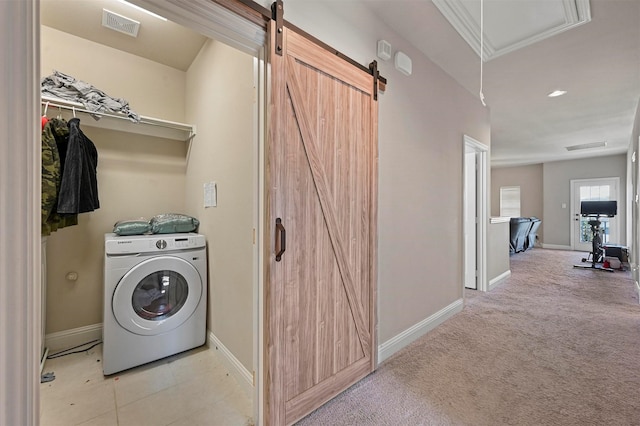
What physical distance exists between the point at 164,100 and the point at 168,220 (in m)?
1.37

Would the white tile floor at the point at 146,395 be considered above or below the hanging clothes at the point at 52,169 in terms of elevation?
below

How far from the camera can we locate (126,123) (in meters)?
2.46

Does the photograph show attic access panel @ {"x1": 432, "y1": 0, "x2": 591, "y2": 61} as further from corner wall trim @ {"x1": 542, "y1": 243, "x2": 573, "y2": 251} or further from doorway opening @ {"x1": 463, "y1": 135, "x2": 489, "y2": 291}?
corner wall trim @ {"x1": 542, "y1": 243, "x2": 573, "y2": 251}

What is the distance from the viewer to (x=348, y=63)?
70.6 inches

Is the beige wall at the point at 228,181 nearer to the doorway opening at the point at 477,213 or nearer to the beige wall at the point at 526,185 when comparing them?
the doorway opening at the point at 477,213

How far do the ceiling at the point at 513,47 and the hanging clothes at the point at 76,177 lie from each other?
0.98 metres

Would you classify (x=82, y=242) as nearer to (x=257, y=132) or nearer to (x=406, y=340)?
(x=257, y=132)

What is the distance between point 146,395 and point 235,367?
56 cm

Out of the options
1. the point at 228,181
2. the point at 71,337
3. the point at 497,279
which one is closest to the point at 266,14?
the point at 228,181

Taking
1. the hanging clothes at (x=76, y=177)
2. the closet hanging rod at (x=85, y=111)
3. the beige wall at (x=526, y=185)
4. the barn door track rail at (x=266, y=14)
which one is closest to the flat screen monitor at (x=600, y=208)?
the beige wall at (x=526, y=185)

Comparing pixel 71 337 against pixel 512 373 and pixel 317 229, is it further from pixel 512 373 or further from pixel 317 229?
pixel 512 373

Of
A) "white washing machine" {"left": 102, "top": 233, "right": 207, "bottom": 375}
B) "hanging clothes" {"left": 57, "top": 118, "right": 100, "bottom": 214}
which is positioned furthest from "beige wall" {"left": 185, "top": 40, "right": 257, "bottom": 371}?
A: "hanging clothes" {"left": 57, "top": 118, "right": 100, "bottom": 214}

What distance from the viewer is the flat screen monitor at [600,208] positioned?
19.4 feet

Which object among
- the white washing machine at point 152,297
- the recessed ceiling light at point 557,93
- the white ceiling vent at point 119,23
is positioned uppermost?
the recessed ceiling light at point 557,93
